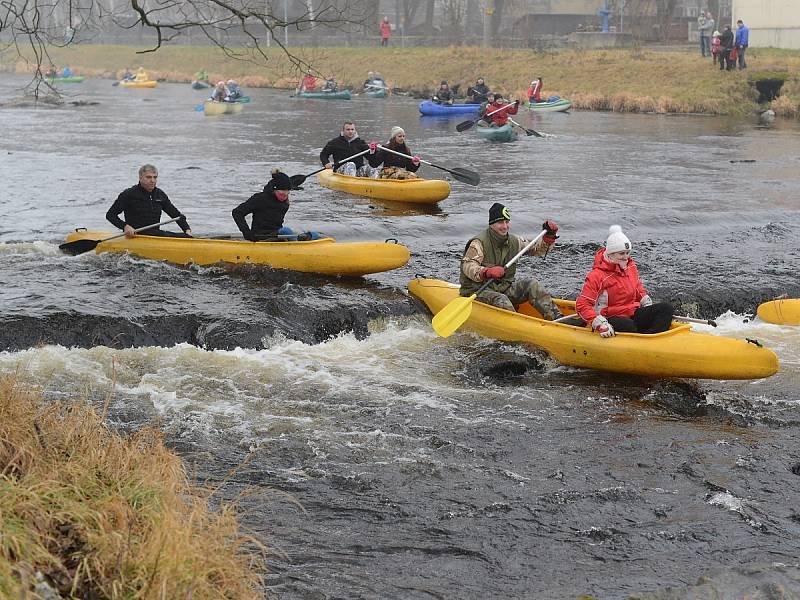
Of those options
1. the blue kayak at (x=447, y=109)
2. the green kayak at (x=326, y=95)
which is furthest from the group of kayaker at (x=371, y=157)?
the green kayak at (x=326, y=95)

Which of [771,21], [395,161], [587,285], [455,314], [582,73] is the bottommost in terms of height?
[455,314]

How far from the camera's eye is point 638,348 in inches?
336

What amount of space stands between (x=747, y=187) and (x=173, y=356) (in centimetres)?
1317

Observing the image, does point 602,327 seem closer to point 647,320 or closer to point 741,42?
point 647,320

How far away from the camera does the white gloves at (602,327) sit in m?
8.62

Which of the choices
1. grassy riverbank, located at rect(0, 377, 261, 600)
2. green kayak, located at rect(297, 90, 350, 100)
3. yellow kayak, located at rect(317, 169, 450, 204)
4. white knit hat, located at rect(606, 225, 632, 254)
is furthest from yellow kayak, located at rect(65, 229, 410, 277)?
green kayak, located at rect(297, 90, 350, 100)

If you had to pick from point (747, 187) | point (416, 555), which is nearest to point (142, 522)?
point (416, 555)

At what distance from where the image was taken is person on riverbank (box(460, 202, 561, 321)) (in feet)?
30.9

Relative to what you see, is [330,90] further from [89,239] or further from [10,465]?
[10,465]

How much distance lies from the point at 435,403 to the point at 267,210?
4.36 m

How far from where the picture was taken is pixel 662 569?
5.71m

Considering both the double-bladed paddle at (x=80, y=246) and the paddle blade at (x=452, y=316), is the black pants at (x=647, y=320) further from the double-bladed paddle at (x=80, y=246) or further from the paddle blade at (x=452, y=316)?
the double-bladed paddle at (x=80, y=246)

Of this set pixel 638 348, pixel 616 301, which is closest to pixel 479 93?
pixel 616 301

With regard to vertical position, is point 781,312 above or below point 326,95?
below
